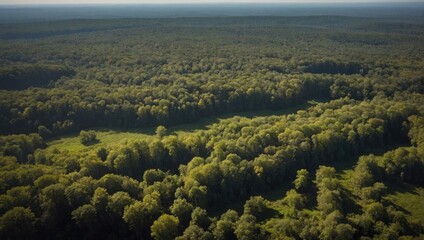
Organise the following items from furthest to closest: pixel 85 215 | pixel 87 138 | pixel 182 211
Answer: pixel 87 138 < pixel 182 211 < pixel 85 215

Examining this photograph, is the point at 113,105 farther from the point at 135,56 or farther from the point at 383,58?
the point at 383,58

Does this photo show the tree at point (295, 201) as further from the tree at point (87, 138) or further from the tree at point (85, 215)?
the tree at point (87, 138)

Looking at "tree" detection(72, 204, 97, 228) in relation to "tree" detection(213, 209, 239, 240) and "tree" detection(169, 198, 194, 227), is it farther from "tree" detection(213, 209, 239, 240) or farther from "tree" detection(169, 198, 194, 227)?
"tree" detection(213, 209, 239, 240)

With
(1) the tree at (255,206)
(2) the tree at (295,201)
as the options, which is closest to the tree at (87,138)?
(1) the tree at (255,206)

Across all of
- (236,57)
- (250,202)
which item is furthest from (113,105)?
(236,57)

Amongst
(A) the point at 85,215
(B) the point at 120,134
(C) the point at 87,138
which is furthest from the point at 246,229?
(C) the point at 87,138

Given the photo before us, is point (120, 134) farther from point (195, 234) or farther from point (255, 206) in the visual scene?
point (195, 234)
